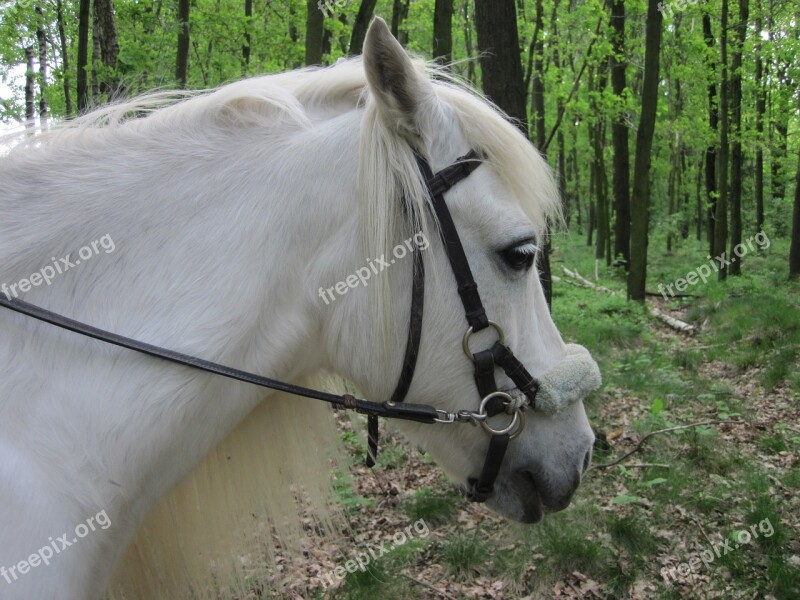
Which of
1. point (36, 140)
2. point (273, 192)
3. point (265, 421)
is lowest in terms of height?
point (265, 421)

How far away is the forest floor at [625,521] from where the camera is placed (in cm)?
384

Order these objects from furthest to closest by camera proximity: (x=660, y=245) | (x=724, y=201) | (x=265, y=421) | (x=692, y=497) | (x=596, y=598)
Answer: (x=660, y=245)
(x=724, y=201)
(x=692, y=497)
(x=596, y=598)
(x=265, y=421)

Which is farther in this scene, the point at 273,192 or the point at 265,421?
the point at 265,421

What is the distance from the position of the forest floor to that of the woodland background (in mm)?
16

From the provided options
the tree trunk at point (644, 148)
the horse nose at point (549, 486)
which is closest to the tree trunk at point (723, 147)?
the tree trunk at point (644, 148)

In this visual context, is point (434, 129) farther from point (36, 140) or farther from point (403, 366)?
point (36, 140)

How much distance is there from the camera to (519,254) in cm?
185

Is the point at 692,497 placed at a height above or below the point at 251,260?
below

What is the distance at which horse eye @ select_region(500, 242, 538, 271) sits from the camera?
1846 millimetres

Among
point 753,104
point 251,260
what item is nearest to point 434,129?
point 251,260

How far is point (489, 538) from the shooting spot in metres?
4.38

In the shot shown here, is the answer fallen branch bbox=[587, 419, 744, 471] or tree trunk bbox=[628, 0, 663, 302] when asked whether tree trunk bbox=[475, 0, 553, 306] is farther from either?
tree trunk bbox=[628, 0, 663, 302]

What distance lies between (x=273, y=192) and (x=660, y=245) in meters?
29.5

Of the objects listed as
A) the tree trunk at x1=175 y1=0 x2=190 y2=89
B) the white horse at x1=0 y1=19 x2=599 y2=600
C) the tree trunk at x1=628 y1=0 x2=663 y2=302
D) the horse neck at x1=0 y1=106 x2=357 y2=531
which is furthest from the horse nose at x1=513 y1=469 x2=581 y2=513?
the tree trunk at x1=628 y1=0 x2=663 y2=302
